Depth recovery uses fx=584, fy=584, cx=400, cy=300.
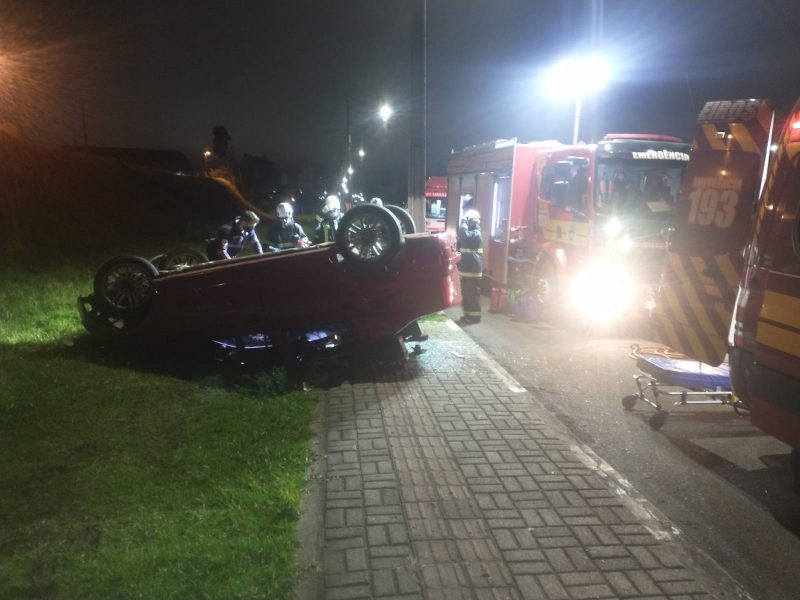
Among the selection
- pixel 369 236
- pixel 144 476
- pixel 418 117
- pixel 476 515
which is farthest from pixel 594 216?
pixel 144 476

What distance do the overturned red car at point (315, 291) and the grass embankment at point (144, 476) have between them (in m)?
0.52

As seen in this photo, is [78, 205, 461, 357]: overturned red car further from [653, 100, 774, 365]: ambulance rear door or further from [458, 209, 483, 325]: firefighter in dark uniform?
[458, 209, 483, 325]: firefighter in dark uniform

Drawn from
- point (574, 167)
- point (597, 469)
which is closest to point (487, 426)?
point (597, 469)

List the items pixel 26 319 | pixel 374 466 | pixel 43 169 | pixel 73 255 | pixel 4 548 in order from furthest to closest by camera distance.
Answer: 1. pixel 43 169
2. pixel 73 255
3. pixel 26 319
4. pixel 374 466
5. pixel 4 548

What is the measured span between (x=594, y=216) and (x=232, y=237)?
5.78 m

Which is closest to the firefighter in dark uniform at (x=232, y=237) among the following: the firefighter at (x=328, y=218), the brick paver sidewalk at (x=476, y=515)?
the firefighter at (x=328, y=218)

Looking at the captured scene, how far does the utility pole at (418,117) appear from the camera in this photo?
9.84 meters

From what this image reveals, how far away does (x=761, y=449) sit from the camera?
4957 millimetres

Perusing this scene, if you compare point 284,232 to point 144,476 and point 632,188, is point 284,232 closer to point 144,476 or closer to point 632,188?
point 632,188

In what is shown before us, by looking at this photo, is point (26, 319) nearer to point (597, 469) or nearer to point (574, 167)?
point (597, 469)

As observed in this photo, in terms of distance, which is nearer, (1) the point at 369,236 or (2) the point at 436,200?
(1) the point at 369,236

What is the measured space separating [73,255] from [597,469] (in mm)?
16848

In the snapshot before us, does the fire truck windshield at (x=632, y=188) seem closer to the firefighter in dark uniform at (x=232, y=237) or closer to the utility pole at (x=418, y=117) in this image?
the utility pole at (x=418, y=117)

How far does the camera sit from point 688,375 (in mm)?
5297
